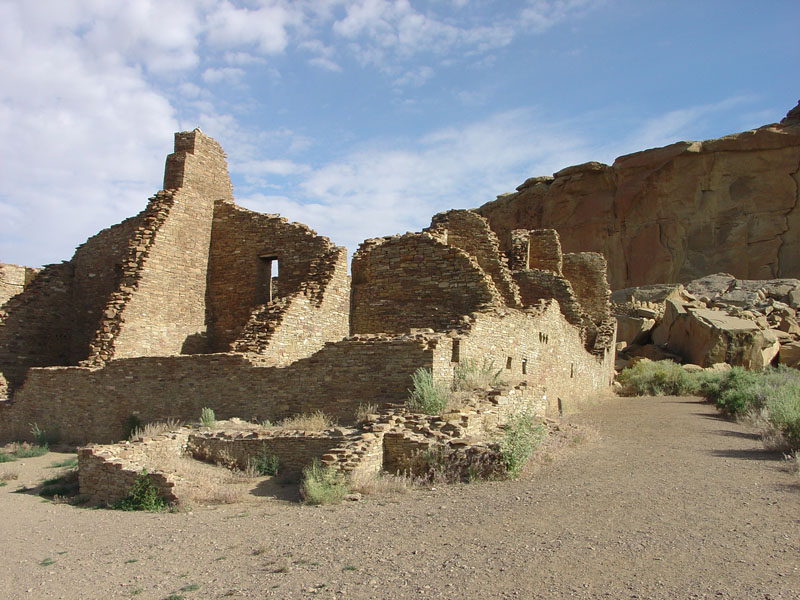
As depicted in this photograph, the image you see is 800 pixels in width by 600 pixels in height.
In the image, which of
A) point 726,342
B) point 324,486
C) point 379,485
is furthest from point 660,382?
point 324,486

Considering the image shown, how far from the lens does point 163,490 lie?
8703 millimetres

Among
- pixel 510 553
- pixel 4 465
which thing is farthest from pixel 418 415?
pixel 4 465

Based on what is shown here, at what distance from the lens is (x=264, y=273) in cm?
1714

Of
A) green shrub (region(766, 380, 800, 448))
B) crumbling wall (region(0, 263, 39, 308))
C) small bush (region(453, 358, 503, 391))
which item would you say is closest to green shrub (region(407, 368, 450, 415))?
small bush (region(453, 358, 503, 391))

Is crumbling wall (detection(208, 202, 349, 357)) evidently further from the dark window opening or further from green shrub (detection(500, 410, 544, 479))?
green shrub (detection(500, 410, 544, 479))

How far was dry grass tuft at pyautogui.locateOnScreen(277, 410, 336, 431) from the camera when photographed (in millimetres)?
10953

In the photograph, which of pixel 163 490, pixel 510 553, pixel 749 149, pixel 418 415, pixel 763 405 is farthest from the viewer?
pixel 749 149

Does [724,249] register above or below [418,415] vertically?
above

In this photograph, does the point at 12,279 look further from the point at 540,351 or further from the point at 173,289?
the point at 540,351

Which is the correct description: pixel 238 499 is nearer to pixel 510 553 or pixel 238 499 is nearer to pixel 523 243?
pixel 510 553

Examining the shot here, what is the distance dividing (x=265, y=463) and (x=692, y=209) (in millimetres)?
38929

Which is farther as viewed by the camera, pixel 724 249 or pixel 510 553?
pixel 724 249

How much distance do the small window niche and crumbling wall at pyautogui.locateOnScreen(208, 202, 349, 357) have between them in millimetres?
15

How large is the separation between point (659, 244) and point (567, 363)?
2821 centimetres
